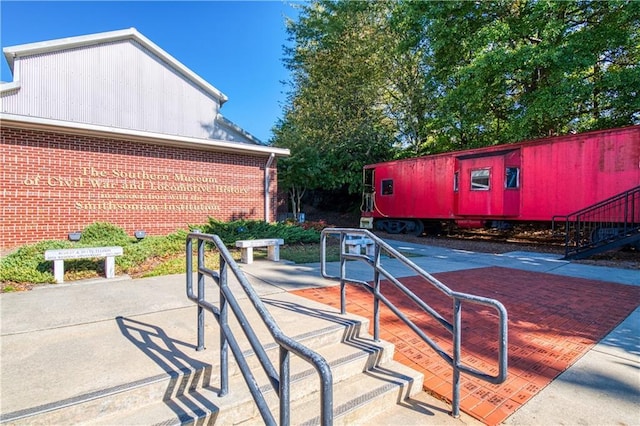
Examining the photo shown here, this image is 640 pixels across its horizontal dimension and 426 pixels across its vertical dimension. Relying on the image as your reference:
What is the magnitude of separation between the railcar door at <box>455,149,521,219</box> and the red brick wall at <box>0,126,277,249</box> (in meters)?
7.13

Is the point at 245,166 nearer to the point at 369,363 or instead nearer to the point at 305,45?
the point at 369,363

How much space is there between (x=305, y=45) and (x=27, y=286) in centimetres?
1938

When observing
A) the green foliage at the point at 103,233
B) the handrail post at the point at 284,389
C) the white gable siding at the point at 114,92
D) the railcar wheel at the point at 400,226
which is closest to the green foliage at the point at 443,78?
the railcar wheel at the point at 400,226

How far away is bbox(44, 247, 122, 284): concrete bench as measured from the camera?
17.4 ft

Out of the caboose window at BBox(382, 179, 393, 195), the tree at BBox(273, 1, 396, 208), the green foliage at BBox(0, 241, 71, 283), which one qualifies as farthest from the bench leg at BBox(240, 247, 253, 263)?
the tree at BBox(273, 1, 396, 208)

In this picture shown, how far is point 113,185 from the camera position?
8.71 m

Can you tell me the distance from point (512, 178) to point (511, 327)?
884 cm

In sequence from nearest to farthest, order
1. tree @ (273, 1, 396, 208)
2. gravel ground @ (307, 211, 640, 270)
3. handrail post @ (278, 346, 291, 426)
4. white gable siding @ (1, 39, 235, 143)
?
1. handrail post @ (278, 346, 291, 426)
2. gravel ground @ (307, 211, 640, 270)
3. white gable siding @ (1, 39, 235, 143)
4. tree @ (273, 1, 396, 208)

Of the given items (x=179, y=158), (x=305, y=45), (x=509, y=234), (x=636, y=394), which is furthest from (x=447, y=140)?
(x=636, y=394)

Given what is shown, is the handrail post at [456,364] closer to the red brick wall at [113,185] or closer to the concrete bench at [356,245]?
the concrete bench at [356,245]

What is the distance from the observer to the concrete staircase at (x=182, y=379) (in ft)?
6.60

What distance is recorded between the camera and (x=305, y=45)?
2058cm

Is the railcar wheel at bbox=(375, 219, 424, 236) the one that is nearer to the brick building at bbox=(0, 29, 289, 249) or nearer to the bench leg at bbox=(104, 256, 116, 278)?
the brick building at bbox=(0, 29, 289, 249)

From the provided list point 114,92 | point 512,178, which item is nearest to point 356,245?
point 512,178
